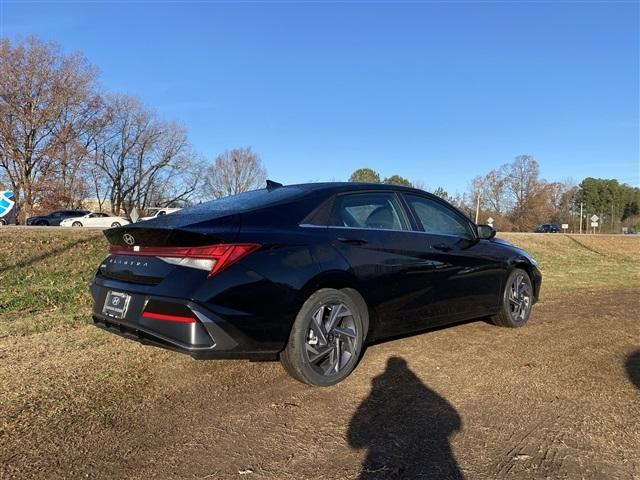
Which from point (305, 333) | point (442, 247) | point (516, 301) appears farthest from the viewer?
point (516, 301)

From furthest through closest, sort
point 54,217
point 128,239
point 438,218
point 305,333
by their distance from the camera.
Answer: point 54,217 → point 438,218 → point 128,239 → point 305,333

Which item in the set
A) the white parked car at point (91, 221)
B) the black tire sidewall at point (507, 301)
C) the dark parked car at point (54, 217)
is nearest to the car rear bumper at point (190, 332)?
the black tire sidewall at point (507, 301)

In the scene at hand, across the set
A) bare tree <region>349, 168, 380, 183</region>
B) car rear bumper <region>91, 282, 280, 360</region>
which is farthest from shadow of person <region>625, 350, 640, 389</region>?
bare tree <region>349, 168, 380, 183</region>

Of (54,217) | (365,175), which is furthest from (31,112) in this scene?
(365,175)

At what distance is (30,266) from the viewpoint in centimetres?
945

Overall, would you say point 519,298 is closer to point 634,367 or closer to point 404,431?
point 634,367

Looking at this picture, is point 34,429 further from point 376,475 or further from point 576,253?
point 576,253

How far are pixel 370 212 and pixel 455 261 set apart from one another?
1.07 m

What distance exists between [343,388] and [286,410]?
1.87 feet

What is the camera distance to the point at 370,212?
4449mm

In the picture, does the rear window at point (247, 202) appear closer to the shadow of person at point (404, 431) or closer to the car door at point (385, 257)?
the car door at point (385, 257)

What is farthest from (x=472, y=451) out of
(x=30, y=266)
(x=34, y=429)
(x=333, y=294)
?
(x=30, y=266)

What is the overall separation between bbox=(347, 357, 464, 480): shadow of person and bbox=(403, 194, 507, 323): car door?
3.46 feet

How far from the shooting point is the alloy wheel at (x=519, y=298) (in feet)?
19.0
